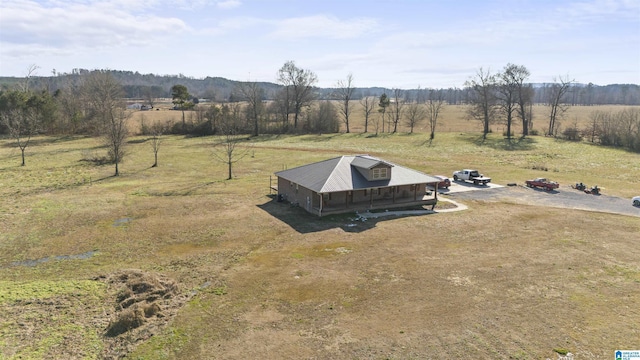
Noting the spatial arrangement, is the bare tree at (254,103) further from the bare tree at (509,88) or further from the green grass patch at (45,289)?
the green grass patch at (45,289)

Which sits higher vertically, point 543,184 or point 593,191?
point 543,184

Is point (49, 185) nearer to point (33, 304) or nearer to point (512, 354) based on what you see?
point (33, 304)

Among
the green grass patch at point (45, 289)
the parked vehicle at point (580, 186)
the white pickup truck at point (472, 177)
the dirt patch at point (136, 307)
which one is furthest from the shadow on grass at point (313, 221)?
the parked vehicle at point (580, 186)

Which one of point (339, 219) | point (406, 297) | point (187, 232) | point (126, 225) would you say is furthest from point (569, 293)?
point (126, 225)

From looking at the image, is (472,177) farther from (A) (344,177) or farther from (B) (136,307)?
(B) (136,307)

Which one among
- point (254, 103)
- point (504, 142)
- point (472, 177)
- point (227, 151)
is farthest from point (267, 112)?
point (472, 177)

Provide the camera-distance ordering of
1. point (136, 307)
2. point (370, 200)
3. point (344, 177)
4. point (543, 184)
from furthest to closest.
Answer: point (543, 184) < point (370, 200) < point (344, 177) < point (136, 307)

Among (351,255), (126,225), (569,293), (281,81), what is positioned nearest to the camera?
(569,293)

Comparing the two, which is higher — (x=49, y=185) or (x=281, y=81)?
(x=281, y=81)
